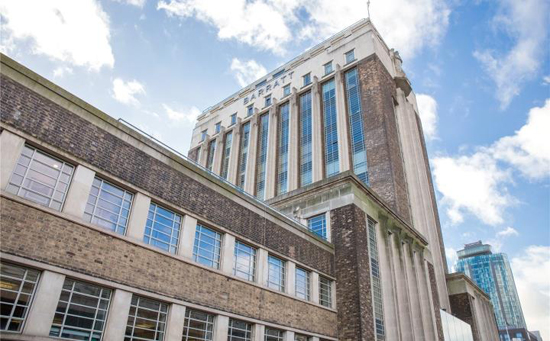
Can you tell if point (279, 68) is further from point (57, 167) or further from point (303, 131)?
point (57, 167)

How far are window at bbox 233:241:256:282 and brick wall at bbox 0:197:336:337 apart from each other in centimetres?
49

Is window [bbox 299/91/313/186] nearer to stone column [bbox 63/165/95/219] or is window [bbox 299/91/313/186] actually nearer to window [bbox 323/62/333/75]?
window [bbox 323/62/333/75]

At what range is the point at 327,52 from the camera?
4147cm

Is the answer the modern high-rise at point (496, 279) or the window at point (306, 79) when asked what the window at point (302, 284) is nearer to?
the window at point (306, 79)

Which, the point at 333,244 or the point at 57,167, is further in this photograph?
the point at 333,244

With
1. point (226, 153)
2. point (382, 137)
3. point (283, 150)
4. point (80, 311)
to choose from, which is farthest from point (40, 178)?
point (226, 153)

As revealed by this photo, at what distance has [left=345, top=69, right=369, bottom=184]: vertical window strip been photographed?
3238cm

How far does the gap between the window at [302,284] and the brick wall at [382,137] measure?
526 inches

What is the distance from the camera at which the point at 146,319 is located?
10.6 m

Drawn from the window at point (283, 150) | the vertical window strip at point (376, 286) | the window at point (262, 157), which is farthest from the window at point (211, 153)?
the vertical window strip at point (376, 286)

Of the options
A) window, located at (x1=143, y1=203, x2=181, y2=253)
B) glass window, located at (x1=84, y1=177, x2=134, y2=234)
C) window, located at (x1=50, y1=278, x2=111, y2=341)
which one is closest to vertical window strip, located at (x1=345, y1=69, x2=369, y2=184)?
window, located at (x1=143, y1=203, x2=181, y2=253)

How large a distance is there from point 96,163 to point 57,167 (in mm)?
960

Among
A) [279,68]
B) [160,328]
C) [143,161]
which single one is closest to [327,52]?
[279,68]

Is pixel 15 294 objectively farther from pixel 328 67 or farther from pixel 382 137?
pixel 328 67
